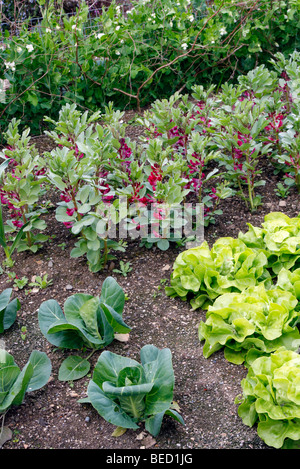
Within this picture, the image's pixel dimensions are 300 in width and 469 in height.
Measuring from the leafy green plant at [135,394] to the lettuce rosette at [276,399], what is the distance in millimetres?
303

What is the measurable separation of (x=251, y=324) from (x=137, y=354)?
571 mm

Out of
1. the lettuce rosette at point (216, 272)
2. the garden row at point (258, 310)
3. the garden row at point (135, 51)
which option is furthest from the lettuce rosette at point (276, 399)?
the garden row at point (135, 51)

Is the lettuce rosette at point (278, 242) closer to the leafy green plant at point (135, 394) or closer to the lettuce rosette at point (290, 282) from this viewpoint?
the lettuce rosette at point (290, 282)

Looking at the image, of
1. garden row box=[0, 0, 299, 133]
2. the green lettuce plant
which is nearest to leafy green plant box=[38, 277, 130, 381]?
the green lettuce plant

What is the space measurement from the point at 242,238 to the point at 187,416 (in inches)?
41.3

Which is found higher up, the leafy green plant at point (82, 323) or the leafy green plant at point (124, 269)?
the leafy green plant at point (82, 323)

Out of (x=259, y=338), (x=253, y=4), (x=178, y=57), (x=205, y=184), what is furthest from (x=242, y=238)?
(x=253, y=4)

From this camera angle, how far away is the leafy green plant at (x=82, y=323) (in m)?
2.31

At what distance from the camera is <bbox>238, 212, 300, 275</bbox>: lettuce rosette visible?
2.62 m

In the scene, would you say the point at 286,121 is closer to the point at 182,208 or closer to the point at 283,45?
the point at 182,208

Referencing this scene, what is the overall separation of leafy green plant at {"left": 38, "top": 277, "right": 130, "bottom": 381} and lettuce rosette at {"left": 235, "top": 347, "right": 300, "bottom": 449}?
0.65m

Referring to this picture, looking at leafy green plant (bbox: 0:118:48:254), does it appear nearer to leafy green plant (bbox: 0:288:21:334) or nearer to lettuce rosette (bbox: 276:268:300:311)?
leafy green plant (bbox: 0:288:21:334)

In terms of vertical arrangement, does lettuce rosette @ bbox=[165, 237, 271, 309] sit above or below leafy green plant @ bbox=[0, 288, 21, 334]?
above

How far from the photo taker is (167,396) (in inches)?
79.7
